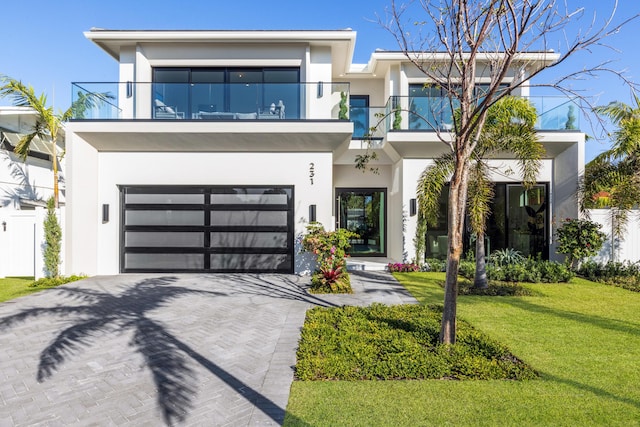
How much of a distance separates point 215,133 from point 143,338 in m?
5.88

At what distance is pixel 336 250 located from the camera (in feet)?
27.2

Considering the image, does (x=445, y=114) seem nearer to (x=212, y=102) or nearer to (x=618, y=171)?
(x=618, y=171)

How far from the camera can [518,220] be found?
11.3m

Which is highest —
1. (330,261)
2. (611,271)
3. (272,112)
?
(272,112)

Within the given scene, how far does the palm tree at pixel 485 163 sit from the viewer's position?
→ 7.81 meters

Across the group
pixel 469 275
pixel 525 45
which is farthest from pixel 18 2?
pixel 469 275

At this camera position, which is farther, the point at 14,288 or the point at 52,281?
the point at 52,281

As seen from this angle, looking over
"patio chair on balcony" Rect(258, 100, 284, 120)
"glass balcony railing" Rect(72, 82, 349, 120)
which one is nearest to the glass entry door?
"glass balcony railing" Rect(72, 82, 349, 120)

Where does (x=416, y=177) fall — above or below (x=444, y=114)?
below

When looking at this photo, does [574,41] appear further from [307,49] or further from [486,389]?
[307,49]

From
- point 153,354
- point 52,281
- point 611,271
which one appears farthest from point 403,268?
point 52,281

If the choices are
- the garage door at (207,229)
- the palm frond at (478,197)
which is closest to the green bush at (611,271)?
the palm frond at (478,197)

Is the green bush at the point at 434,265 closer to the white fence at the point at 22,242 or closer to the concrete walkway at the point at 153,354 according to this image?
the concrete walkway at the point at 153,354

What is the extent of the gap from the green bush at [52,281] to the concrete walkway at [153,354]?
2.40 ft
